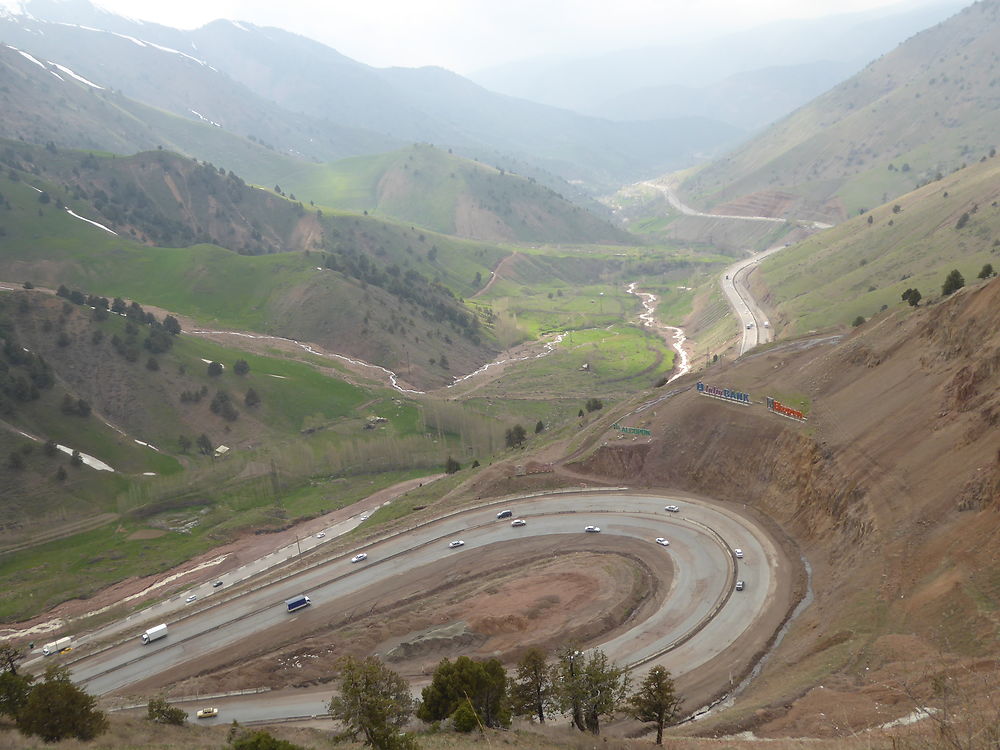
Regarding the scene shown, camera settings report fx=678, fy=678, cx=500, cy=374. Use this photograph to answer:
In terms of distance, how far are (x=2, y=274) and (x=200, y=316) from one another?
46.6 metres

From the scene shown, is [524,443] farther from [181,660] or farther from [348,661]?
[348,661]

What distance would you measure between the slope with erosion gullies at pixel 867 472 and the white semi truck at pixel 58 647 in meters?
58.2

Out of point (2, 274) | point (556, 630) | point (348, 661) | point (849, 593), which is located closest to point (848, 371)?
point (849, 593)

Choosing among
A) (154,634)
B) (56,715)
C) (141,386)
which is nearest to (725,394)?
(154,634)

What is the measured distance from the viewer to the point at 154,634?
62.5 meters

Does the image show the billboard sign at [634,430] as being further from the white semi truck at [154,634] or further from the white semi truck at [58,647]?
the white semi truck at [58,647]

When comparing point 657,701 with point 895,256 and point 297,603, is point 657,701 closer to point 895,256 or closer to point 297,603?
point 297,603

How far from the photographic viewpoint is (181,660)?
59.4m

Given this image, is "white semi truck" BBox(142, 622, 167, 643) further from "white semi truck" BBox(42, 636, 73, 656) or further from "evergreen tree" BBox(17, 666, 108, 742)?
"evergreen tree" BBox(17, 666, 108, 742)

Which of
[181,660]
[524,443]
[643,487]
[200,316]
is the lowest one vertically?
[181,660]

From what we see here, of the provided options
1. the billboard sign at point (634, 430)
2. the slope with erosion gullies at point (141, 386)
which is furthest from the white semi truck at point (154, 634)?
the billboard sign at point (634, 430)

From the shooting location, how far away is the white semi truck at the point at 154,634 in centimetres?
6219

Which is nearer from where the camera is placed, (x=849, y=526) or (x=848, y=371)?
(x=849, y=526)

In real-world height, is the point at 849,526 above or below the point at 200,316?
below
